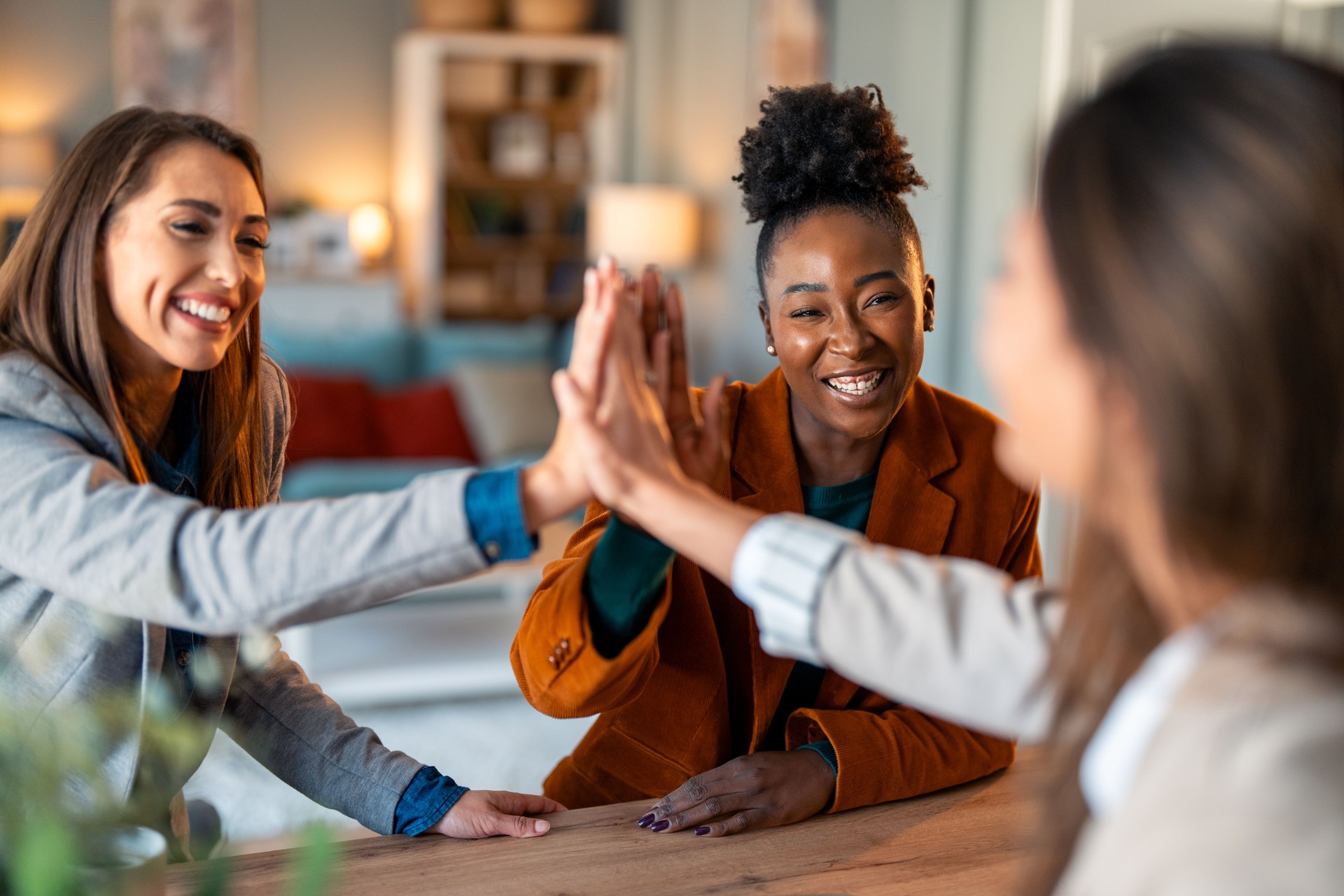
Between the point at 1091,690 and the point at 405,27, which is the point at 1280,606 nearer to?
the point at 1091,690

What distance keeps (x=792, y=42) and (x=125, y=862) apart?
14.4 feet

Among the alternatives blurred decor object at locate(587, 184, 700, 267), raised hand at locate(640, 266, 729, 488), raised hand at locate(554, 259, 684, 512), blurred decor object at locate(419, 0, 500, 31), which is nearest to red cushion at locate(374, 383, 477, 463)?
blurred decor object at locate(587, 184, 700, 267)

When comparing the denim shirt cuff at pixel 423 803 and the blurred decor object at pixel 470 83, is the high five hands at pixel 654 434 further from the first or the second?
the blurred decor object at pixel 470 83

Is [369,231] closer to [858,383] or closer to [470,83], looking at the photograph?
[470,83]

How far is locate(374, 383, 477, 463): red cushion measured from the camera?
15.7ft

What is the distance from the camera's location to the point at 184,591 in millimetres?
890

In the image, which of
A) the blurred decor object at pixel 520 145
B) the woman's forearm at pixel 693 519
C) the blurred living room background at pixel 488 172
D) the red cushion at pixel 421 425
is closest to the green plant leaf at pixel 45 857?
the woman's forearm at pixel 693 519

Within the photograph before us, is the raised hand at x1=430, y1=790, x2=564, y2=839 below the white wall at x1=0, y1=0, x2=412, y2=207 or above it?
below

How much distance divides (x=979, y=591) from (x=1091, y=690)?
15 centimetres

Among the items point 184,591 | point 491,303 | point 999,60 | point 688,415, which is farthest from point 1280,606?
point 491,303

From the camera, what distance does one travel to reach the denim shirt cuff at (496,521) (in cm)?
88

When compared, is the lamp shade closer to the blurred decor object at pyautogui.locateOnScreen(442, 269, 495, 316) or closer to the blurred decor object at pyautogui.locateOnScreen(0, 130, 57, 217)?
the blurred decor object at pyautogui.locateOnScreen(442, 269, 495, 316)

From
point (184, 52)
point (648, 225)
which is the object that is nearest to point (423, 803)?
point (648, 225)

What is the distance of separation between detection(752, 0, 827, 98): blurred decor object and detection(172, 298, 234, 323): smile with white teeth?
3.60 m
